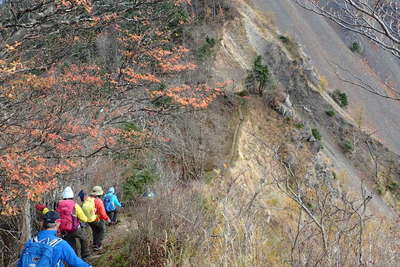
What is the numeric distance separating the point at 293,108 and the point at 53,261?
1879cm

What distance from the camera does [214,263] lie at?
12.9 feet

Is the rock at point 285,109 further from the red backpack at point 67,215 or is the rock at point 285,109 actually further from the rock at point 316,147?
the red backpack at point 67,215

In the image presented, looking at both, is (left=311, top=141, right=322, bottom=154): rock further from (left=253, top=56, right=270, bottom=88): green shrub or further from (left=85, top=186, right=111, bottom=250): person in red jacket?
(left=85, top=186, right=111, bottom=250): person in red jacket

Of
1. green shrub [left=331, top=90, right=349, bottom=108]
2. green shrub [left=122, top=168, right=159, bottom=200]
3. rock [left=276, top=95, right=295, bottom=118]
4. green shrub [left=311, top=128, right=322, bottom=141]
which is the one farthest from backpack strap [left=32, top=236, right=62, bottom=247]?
green shrub [left=331, top=90, right=349, bottom=108]

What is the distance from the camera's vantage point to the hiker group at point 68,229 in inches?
149

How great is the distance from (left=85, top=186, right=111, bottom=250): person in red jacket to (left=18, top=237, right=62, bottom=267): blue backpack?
10.8ft

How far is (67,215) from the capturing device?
248 inches

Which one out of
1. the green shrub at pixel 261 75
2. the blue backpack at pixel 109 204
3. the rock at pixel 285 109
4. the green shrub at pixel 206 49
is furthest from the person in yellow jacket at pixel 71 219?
the green shrub at pixel 206 49

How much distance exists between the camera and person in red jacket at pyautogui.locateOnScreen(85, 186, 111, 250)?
7137mm

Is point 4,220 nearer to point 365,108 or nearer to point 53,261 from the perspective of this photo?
point 53,261

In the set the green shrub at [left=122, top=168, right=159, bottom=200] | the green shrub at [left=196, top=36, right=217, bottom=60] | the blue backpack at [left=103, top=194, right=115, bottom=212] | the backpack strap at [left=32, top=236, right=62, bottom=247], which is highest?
the backpack strap at [left=32, top=236, right=62, bottom=247]

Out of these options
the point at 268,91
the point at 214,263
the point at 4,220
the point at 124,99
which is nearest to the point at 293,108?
the point at 268,91

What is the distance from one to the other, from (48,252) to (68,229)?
2742mm

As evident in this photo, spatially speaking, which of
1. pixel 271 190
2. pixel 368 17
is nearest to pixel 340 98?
pixel 271 190
